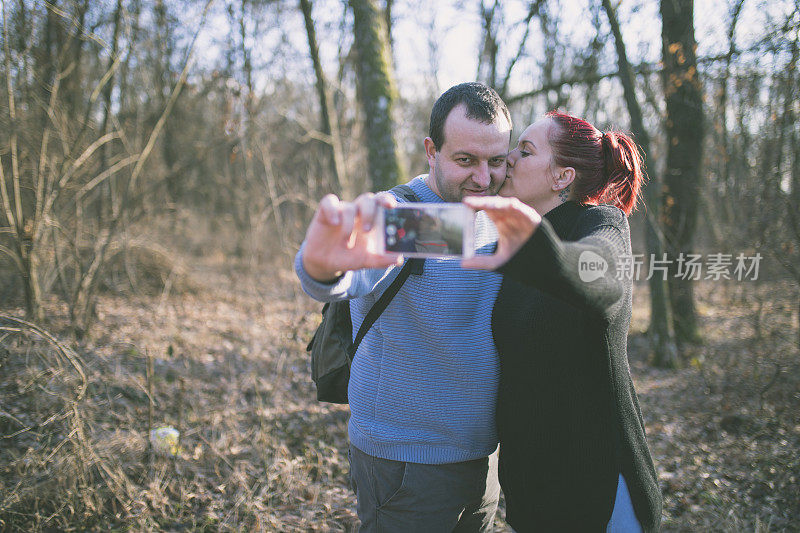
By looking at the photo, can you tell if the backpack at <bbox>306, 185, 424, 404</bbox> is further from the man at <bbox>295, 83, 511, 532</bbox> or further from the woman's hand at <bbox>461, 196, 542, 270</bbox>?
the woman's hand at <bbox>461, 196, 542, 270</bbox>

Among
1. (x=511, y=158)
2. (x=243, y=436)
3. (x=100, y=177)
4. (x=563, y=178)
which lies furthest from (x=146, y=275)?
(x=563, y=178)

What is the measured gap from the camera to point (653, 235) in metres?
6.48

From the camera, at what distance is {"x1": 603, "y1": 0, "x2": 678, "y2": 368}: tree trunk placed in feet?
20.6

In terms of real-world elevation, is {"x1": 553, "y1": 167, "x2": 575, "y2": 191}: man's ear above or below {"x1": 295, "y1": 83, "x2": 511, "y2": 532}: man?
above

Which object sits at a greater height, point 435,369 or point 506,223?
A: point 506,223

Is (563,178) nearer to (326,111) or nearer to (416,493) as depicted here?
(416,493)

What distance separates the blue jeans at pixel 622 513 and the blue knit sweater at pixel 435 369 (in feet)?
1.61

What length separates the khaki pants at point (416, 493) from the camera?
1.82m

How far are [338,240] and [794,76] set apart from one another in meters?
5.77

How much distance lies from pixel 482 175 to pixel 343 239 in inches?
33.4

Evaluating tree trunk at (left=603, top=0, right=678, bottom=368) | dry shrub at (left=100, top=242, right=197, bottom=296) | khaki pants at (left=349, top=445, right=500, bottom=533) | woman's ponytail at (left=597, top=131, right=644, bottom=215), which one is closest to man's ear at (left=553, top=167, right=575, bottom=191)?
woman's ponytail at (left=597, top=131, right=644, bottom=215)

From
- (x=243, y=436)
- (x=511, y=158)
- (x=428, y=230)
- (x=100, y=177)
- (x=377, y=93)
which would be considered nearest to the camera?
(x=428, y=230)

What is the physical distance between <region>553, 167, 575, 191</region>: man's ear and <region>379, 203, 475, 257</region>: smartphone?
2.44 ft

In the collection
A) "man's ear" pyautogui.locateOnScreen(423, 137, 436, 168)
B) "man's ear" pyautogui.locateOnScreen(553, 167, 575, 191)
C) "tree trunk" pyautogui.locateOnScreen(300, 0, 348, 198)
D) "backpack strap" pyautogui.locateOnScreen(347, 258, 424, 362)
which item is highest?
"tree trunk" pyautogui.locateOnScreen(300, 0, 348, 198)
